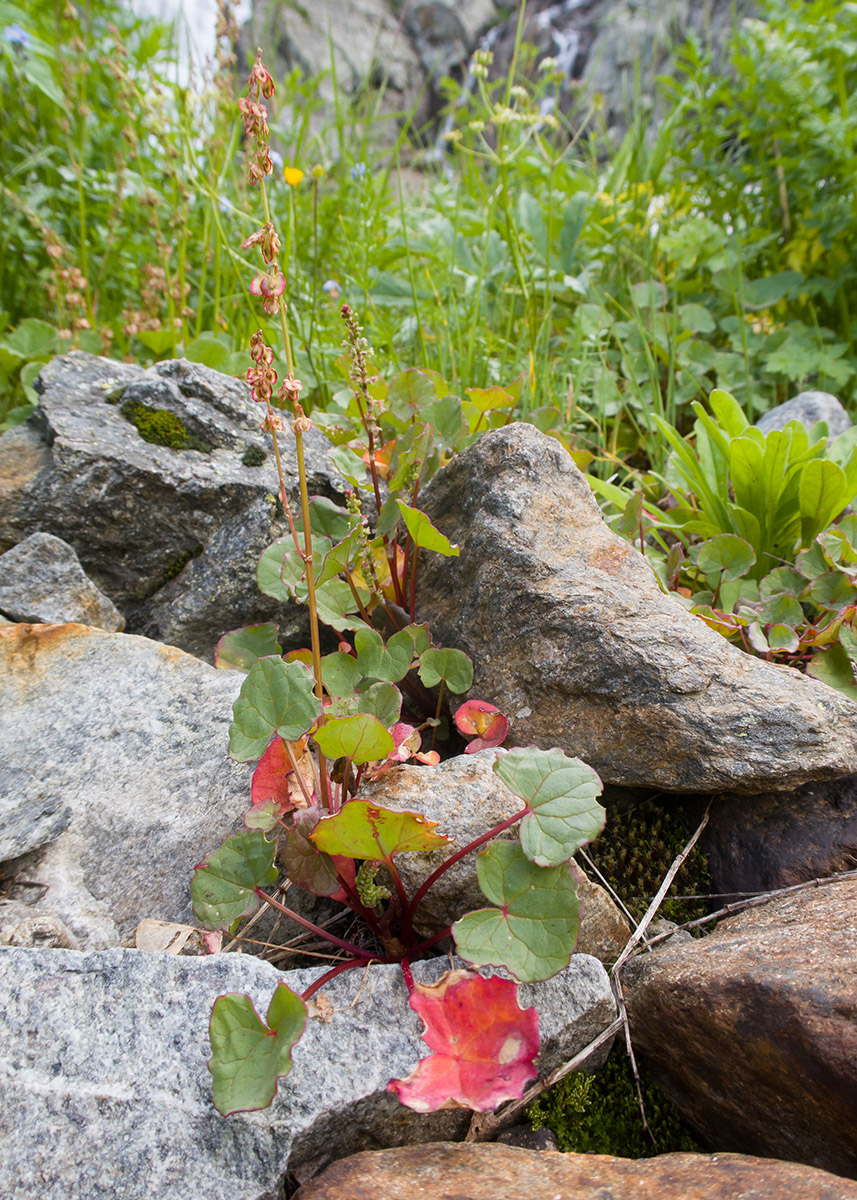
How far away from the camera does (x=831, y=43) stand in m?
3.08

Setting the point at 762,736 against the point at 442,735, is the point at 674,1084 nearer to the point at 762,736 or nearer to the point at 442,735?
the point at 762,736

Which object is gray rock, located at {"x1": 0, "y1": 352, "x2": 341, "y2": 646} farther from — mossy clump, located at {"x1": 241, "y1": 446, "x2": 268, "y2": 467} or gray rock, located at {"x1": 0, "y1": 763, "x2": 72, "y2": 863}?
gray rock, located at {"x1": 0, "y1": 763, "x2": 72, "y2": 863}

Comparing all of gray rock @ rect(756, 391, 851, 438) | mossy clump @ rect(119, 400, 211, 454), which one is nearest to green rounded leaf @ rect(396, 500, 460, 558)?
mossy clump @ rect(119, 400, 211, 454)

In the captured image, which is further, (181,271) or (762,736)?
(181,271)

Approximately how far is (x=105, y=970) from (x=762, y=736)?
119 cm

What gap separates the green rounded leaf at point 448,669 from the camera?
156cm

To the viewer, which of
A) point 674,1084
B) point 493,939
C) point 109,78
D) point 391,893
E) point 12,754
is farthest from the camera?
point 109,78

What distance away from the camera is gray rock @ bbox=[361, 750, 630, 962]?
126 cm

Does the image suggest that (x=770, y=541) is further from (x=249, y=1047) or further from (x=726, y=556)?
(x=249, y=1047)

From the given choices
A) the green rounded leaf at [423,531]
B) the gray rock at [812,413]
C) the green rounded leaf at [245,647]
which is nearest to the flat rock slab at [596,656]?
the green rounded leaf at [423,531]

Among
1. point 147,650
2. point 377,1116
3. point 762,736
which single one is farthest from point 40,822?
point 762,736

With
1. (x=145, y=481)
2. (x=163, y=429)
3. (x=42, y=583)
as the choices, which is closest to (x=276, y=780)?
(x=42, y=583)

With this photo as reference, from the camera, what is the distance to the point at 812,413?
8.88 ft

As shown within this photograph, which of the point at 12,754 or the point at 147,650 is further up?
the point at 147,650
